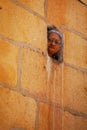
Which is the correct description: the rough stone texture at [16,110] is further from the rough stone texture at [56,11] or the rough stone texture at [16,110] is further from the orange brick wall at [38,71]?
the rough stone texture at [56,11]

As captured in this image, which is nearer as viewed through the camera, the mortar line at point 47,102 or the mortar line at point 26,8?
the mortar line at point 47,102

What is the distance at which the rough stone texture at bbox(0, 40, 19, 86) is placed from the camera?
1665 mm

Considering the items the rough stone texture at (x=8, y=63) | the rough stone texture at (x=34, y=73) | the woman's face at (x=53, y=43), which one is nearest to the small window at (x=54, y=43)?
the woman's face at (x=53, y=43)

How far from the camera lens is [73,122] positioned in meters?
1.90

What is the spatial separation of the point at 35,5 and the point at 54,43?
0.84 feet

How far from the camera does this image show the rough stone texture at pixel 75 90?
194 centimetres

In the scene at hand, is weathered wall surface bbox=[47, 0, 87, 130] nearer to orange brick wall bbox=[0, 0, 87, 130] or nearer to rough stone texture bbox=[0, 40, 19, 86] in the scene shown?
orange brick wall bbox=[0, 0, 87, 130]

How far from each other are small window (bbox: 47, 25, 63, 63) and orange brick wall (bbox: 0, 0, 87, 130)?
0.03m

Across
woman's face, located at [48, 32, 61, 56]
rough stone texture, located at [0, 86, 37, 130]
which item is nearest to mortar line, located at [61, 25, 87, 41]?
woman's face, located at [48, 32, 61, 56]

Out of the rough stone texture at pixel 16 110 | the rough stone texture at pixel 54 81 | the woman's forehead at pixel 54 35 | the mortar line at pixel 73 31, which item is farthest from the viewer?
the mortar line at pixel 73 31

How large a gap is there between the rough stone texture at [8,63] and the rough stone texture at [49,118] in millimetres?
230

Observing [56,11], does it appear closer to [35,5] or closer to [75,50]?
[35,5]

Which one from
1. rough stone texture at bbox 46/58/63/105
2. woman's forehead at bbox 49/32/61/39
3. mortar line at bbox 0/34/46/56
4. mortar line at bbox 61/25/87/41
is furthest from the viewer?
mortar line at bbox 61/25/87/41

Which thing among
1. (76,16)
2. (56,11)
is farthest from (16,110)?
(76,16)
